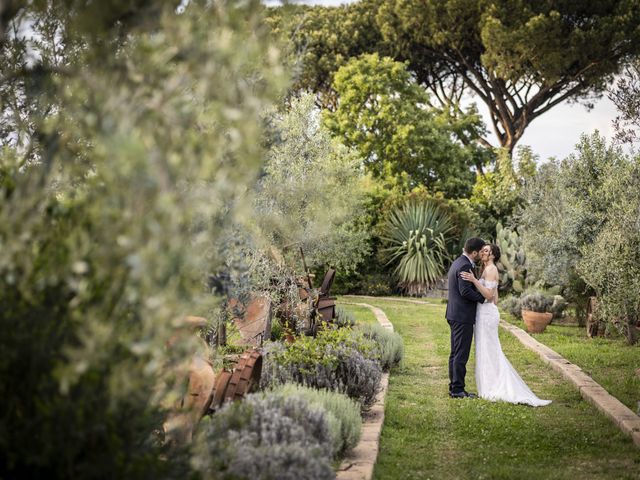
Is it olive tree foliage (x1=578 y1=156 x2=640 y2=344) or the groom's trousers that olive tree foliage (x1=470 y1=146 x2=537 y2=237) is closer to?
olive tree foliage (x1=578 y1=156 x2=640 y2=344)

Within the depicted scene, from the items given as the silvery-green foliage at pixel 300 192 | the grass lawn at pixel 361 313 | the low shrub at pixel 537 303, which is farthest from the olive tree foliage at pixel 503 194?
the low shrub at pixel 537 303

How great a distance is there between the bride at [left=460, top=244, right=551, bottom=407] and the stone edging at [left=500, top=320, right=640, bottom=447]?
0.69 metres

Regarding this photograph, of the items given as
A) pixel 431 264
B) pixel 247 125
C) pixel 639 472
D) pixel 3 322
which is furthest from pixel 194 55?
pixel 431 264

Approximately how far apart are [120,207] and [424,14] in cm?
3215

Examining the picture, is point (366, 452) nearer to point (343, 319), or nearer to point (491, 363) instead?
point (491, 363)

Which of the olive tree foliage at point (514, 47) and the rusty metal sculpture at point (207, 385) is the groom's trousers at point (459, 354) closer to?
the rusty metal sculpture at point (207, 385)

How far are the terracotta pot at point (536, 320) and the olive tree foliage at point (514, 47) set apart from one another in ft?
54.2

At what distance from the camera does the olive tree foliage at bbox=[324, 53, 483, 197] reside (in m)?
31.8

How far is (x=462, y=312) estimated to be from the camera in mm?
9062

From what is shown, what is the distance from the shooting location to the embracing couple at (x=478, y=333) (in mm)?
8938

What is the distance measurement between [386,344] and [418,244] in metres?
14.8

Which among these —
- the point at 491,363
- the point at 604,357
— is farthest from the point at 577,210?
the point at 491,363

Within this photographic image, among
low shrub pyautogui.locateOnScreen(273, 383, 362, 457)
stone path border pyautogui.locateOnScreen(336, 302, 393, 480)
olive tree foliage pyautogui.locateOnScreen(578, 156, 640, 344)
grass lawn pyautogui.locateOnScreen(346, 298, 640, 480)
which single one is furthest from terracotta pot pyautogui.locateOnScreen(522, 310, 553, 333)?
low shrub pyautogui.locateOnScreen(273, 383, 362, 457)

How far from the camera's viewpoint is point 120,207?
2266 mm
